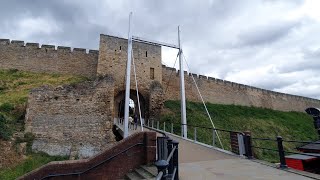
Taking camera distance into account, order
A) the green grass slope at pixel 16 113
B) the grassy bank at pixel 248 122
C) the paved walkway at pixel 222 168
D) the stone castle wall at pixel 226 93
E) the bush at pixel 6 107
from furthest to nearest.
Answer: the stone castle wall at pixel 226 93
the grassy bank at pixel 248 122
the bush at pixel 6 107
the green grass slope at pixel 16 113
the paved walkway at pixel 222 168

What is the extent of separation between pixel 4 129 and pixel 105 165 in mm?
8265

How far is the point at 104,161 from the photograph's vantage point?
7.61 meters

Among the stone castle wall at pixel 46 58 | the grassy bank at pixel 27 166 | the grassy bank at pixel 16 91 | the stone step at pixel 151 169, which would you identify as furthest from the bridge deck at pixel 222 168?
the stone castle wall at pixel 46 58

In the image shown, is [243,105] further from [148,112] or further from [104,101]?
[104,101]

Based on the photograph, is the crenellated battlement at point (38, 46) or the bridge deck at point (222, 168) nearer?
the bridge deck at point (222, 168)

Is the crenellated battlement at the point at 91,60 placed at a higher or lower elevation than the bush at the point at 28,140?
higher

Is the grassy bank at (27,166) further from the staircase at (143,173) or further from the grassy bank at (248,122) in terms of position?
the grassy bank at (248,122)

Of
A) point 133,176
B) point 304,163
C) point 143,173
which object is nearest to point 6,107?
point 133,176

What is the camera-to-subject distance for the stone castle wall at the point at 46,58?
73.3 ft

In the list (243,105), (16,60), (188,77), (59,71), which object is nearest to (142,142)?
(59,71)

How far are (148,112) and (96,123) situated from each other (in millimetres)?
6995

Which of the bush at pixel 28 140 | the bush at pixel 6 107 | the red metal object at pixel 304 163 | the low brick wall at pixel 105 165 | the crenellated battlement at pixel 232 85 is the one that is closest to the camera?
the low brick wall at pixel 105 165

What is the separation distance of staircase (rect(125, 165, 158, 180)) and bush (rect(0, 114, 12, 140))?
8.63 m

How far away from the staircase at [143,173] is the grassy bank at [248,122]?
11.3m
